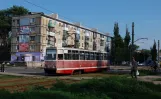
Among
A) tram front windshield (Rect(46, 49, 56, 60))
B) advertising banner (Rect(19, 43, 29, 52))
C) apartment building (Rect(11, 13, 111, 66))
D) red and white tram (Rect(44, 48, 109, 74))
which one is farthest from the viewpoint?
advertising banner (Rect(19, 43, 29, 52))

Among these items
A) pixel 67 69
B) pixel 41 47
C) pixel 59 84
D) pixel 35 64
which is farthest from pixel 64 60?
pixel 41 47

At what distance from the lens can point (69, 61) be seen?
3161 centimetres

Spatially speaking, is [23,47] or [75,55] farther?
[23,47]

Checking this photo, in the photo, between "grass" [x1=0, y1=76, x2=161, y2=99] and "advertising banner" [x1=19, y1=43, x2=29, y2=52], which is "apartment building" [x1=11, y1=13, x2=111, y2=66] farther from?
"grass" [x1=0, y1=76, x2=161, y2=99]

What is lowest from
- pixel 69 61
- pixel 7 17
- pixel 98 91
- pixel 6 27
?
pixel 98 91

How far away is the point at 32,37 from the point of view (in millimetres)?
81000

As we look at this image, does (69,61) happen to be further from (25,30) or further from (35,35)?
(25,30)

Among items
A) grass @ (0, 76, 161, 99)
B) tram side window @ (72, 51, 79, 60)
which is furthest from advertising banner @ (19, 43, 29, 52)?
grass @ (0, 76, 161, 99)

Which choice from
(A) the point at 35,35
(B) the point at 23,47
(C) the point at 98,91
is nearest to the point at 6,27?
(B) the point at 23,47

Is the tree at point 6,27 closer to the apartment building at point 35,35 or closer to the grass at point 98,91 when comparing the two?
the apartment building at point 35,35

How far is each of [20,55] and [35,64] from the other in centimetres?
1074

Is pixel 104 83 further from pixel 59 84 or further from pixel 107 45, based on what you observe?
pixel 107 45

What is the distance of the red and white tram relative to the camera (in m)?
30.4

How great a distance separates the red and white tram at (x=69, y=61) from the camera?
30406 millimetres
